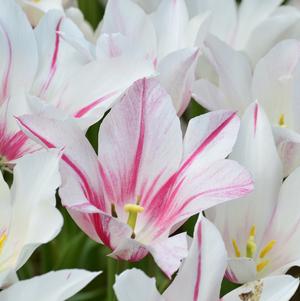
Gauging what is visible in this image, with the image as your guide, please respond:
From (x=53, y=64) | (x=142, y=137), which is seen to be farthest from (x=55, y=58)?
(x=142, y=137)

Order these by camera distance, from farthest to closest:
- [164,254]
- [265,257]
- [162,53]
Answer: [162,53], [265,257], [164,254]

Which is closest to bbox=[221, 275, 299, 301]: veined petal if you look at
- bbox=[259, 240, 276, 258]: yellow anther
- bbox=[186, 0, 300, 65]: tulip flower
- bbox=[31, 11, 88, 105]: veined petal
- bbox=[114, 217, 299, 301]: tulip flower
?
bbox=[114, 217, 299, 301]: tulip flower

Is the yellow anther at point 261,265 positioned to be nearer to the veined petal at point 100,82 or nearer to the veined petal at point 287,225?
the veined petal at point 287,225

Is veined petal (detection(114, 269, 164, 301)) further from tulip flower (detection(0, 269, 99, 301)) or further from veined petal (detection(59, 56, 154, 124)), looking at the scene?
veined petal (detection(59, 56, 154, 124))

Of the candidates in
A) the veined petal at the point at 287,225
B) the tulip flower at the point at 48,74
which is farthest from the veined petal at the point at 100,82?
the veined petal at the point at 287,225

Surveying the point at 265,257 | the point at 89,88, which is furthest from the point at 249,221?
the point at 89,88

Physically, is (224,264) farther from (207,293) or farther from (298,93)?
(298,93)
